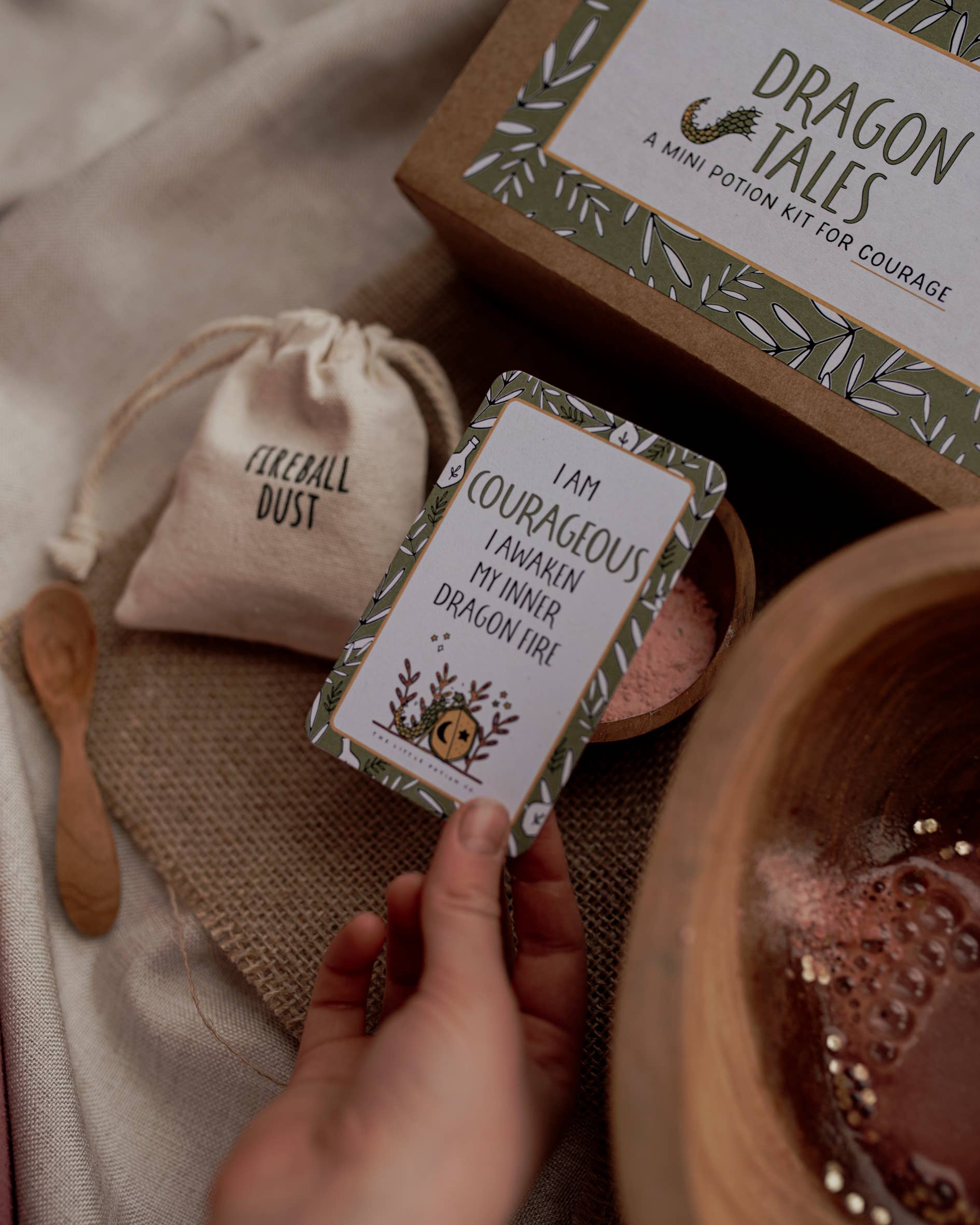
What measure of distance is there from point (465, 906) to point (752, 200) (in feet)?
1.66

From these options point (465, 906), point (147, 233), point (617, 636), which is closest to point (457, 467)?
point (617, 636)

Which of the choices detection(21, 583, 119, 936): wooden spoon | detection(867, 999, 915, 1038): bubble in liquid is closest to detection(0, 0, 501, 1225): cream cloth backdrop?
detection(21, 583, 119, 936): wooden spoon

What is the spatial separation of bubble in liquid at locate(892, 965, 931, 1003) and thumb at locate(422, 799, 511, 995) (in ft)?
0.79

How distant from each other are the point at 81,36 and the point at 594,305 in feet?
2.44

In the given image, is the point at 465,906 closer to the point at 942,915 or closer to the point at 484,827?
the point at 484,827

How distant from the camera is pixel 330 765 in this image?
737 millimetres

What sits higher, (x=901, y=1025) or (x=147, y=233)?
(x=147, y=233)

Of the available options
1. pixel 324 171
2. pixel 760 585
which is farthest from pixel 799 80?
pixel 324 171

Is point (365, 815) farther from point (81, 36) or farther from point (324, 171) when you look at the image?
point (81, 36)

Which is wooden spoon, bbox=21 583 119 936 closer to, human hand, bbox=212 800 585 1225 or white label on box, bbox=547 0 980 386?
human hand, bbox=212 800 585 1225

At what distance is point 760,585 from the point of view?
73cm

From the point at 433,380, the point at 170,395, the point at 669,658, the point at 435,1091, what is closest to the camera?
the point at 435,1091

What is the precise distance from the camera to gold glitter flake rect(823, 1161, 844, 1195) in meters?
0.45

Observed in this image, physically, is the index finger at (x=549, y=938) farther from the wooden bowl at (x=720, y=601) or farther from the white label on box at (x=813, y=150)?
the white label on box at (x=813, y=150)
